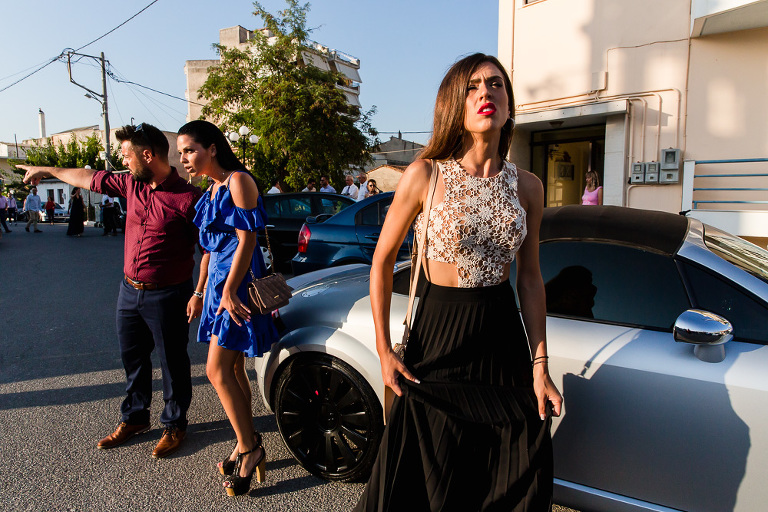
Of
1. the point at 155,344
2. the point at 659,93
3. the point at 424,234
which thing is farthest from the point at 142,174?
the point at 659,93

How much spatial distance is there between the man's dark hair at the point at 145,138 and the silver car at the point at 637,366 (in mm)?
1387

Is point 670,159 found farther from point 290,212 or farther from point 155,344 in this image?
point 155,344

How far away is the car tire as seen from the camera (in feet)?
8.10

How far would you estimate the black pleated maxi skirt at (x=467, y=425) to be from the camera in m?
1.61

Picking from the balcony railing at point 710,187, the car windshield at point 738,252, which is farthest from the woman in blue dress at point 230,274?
the balcony railing at point 710,187

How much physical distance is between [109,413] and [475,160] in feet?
10.1

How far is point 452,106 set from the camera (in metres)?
1.68

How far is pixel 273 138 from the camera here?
23.8 meters

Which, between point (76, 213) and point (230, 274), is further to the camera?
point (76, 213)

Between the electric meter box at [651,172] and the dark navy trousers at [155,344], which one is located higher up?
the electric meter box at [651,172]

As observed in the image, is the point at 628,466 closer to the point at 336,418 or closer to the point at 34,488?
the point at 336,418

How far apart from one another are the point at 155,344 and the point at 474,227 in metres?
2.22

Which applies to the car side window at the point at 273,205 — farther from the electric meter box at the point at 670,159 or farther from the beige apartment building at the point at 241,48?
the beige apartment building at the point at 241,48

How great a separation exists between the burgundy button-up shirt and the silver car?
94 cm
